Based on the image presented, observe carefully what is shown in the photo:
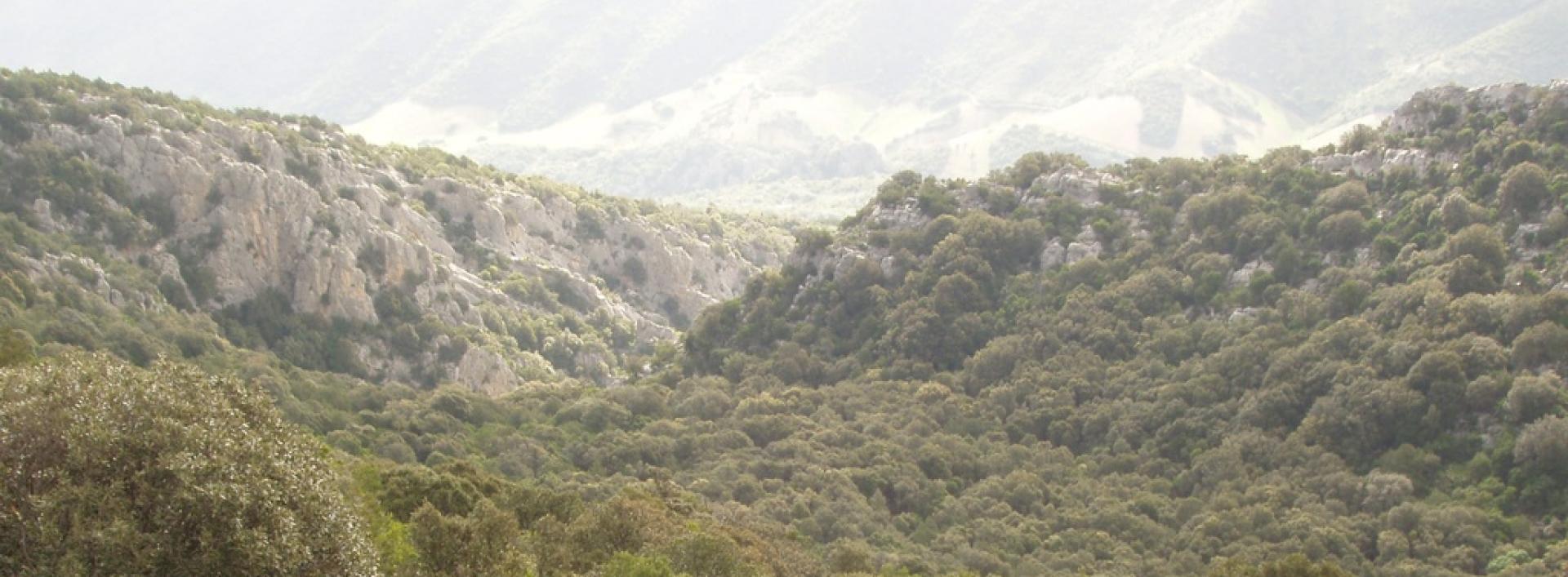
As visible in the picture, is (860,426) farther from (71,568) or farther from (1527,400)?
(71,568)

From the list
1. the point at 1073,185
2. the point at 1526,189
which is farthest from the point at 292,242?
the point at 1526,189

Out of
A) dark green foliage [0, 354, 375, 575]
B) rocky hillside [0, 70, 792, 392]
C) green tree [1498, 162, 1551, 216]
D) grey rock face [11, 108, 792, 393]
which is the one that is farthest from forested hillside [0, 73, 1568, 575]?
dark green foliage [0, 354, 375, 575]

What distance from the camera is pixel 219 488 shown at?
3547 centimetres

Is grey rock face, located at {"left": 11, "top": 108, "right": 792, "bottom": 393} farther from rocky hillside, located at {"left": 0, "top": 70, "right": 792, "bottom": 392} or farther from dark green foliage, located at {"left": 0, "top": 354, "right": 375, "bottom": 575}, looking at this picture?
dark green foliage, located at {"left": 0, "top": 354, "right": 375, "bottom": 575}

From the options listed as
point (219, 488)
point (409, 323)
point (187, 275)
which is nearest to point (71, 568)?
point (219, 488)

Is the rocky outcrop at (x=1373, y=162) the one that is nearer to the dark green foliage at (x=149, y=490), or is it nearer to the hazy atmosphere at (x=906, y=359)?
the hazy atmosphere at (x=906, y=359)

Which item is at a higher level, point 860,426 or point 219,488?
point 219,488

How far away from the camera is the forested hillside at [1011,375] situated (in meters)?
71.1

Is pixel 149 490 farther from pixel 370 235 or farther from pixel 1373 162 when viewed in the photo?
pixel 1373 162

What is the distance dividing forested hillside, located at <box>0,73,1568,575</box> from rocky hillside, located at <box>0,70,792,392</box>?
42 centimetres

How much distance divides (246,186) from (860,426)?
4381 centimetres

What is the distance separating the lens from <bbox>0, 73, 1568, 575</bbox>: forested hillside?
233 ft

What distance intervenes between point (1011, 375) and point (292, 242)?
48.3m

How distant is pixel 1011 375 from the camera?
101 metres
